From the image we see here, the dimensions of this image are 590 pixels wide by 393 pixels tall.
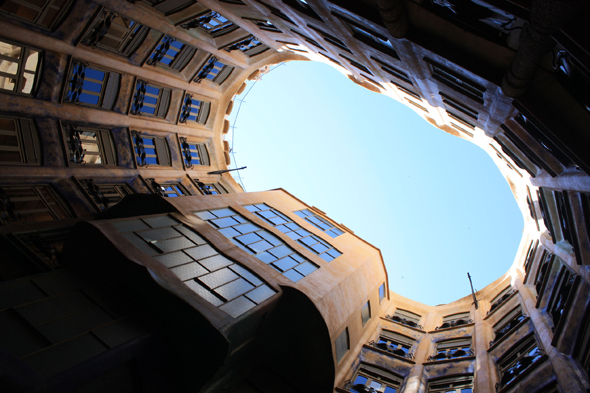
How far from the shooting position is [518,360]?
16219 millimetres

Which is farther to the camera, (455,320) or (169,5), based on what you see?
(455,320)

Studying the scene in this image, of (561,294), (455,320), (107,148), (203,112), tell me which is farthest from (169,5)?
(455,320)

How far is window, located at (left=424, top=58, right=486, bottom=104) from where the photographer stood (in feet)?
36.3

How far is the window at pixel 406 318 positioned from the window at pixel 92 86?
82.3ft

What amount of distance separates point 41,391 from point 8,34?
53.2 ft

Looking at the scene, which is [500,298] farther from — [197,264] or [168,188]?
[168,188]

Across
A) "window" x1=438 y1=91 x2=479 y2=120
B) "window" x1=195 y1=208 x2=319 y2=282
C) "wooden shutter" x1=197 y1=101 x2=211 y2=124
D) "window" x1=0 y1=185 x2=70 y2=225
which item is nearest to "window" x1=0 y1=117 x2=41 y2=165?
"window" x1=0 y1=185 x2=70 y2=225

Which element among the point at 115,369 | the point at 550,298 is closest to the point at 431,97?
the point at 550,298

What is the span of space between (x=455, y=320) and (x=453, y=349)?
5601mm

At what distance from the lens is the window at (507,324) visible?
61.4 feet

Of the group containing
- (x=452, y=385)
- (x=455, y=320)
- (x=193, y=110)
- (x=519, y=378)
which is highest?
(x=193, y=110)

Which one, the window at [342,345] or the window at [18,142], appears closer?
the window at [18,142]

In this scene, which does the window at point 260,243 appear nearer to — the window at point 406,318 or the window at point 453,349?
the window at point 453,349

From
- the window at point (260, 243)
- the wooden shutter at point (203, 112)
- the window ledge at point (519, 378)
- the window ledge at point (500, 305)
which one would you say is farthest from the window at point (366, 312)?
the wooden shutter at point (203, 112)
